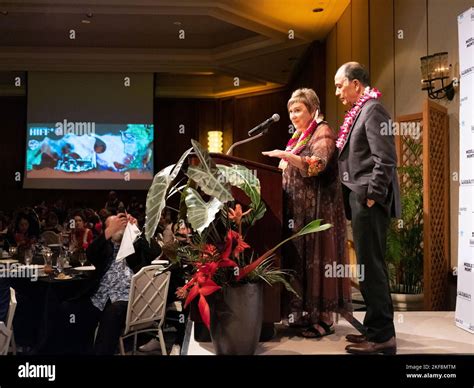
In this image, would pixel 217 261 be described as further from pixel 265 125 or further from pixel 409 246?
pixel 409 246

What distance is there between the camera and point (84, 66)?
791 centimetres

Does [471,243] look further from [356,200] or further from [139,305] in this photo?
[139,305]

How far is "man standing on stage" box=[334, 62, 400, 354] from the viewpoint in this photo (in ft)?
7.54

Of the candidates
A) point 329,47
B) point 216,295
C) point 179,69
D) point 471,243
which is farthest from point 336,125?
point 216,295

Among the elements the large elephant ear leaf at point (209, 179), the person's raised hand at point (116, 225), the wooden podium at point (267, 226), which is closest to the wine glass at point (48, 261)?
the person's raised hand at point (116, 225)

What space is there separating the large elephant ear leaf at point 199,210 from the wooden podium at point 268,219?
1.18 ft

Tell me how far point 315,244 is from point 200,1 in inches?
162

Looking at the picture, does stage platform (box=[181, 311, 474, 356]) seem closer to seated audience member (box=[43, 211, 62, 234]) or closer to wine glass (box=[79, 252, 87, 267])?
wine glass (box=[79, 252, 87, 267])

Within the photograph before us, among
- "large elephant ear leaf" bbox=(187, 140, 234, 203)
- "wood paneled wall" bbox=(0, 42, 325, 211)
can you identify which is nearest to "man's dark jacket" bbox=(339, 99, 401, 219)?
"large elephant ear leaf" bbox=(187, 140, 234, 203)

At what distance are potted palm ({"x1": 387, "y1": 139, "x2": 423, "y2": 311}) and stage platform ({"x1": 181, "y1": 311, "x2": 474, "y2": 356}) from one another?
98 centimetres

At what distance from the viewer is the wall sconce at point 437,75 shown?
4059 mm
